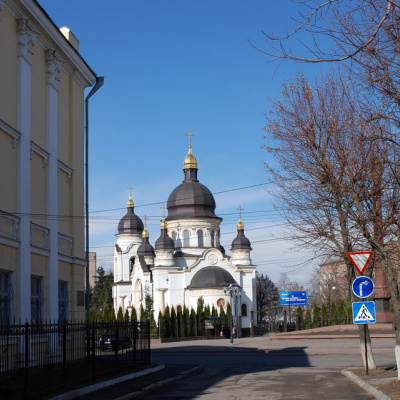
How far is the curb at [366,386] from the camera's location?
12.4 m

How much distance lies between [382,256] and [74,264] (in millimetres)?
9742

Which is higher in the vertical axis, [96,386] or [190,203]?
[190,203]

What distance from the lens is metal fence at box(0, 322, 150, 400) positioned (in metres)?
11.4

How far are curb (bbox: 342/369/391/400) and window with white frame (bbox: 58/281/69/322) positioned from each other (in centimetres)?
819

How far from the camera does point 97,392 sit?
A: 46.3 feet

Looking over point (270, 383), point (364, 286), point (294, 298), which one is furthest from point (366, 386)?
point (294, 298)

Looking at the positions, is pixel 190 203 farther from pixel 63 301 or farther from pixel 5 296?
pixel 5 296

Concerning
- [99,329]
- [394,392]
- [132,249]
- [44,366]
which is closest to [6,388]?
[44,366]

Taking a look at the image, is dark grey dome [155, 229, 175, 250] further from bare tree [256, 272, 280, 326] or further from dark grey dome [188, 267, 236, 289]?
bare tree [256, 272, 280, 326]

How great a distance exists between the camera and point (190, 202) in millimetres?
81438

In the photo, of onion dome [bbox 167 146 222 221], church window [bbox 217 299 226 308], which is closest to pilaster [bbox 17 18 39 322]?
church window [bbox 217 299 226 308]

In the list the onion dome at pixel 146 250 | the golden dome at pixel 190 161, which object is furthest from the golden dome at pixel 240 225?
the onion dome at pixel 146 250

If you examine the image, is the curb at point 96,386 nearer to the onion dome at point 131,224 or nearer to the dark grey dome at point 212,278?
the dark grey dome at point 212,278

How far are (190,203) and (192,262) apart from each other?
7.36 meters
